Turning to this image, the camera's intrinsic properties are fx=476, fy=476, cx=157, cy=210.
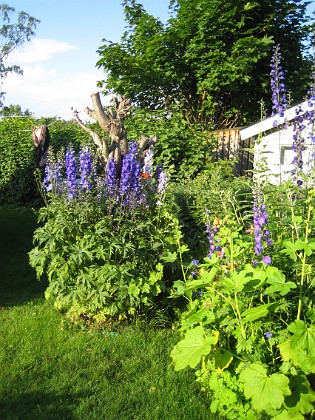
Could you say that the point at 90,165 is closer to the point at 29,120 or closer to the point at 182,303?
the point at 182,303

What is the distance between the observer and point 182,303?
5113 mm

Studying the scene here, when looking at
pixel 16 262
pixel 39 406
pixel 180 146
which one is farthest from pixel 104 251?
pixel 180 146

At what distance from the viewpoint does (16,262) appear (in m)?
7.42

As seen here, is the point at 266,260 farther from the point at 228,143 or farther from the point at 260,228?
the point at 228,143

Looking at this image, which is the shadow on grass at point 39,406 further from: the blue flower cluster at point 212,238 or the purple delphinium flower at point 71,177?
the purple delphinium flower at point 71,177

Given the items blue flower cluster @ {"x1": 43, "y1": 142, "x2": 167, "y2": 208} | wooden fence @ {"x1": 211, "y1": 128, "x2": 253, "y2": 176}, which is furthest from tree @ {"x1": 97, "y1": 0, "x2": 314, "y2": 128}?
blue flower cluster @ {"x1": 43, "y1": 142, "x2": 167, "y2": 208}

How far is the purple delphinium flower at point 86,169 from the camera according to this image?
15.8 ft

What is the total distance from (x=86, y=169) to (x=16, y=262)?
3190 mm

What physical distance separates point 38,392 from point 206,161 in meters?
6.63

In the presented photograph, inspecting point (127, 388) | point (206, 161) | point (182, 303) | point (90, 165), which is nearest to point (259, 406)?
point (127, 388)

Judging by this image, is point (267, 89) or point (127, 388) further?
point (267, 89)

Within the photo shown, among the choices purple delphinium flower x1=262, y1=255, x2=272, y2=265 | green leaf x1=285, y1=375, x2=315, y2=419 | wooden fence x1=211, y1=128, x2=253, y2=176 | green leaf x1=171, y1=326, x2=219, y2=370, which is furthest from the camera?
wooden fence x1=211, y1=128, x2=253, y2=176

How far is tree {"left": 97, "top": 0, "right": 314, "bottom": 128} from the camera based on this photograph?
40.0 ft

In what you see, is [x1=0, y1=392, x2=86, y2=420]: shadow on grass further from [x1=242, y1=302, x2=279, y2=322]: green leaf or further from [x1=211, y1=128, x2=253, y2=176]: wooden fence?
[x1=211, y1=128, x2=253, y2=176]: wooden fence
